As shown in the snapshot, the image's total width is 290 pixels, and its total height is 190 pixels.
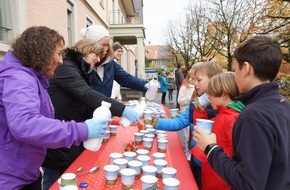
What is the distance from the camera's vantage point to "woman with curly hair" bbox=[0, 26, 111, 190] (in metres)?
1.32

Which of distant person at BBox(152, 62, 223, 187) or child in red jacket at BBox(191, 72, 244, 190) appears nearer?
child in red jacket at BBox(191, 72, 244, 190)

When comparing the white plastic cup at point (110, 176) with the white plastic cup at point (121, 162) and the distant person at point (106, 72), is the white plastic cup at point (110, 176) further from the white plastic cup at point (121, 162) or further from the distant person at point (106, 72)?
the distant person at point (106, 72)

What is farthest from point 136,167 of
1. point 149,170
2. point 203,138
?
point 203,138

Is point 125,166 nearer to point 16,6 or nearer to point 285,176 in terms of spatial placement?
point 285,176

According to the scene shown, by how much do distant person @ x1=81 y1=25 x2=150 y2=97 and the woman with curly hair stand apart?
1.04m

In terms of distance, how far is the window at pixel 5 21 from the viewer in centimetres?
412

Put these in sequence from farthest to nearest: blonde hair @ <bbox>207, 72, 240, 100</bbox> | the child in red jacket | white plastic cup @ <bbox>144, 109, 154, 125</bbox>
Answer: white plastic cup @ <bbox>144, 109, 154, 125</bbox>
blonde hair @ <bbox>207, 72, 240, 100</bbox>
the child in red jacket

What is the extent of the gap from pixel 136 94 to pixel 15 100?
8928 mm

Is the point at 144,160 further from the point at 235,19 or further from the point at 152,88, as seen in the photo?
the point at 235,19

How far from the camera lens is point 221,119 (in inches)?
75.8

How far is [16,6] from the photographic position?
4.34 meters

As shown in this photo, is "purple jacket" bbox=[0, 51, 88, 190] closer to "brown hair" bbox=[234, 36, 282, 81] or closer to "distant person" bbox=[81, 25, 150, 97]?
"brown hair" bbox=[234, 36, 282, 81]

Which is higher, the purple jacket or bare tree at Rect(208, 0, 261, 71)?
bare tree at Rect(208, 0, 261, 71)

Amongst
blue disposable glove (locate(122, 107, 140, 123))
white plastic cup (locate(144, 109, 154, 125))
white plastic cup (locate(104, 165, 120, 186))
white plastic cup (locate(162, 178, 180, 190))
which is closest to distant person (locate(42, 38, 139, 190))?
blue disposable glove (locate(122, 107, 140, 123))
